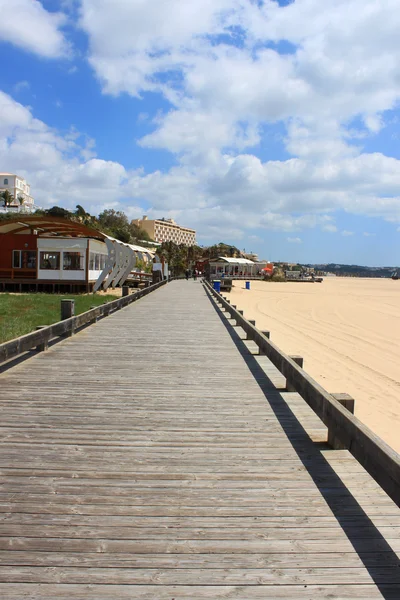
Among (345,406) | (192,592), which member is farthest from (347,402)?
(192,592)

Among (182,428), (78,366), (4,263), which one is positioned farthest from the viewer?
(4,263)

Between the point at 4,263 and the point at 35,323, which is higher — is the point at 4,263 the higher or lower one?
the higher one

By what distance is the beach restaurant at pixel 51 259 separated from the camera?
2836 cm

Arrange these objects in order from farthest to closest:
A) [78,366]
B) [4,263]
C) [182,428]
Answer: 1. [4,263]
2. [78,366]
3. [182,428]

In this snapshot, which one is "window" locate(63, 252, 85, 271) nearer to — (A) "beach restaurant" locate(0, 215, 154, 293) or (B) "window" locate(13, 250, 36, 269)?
(A) "beach restaurant" locate(0, 215, 154, 293)

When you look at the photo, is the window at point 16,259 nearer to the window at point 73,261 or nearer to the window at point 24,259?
the window at point 24,259

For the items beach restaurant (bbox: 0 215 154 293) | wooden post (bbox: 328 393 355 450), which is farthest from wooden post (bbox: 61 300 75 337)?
beach restaurant (bbox: 0 215 154 293)

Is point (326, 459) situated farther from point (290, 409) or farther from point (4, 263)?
point (4, 263)

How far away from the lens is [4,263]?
2992cm

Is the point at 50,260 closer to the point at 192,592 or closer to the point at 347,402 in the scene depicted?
the point at 347,402

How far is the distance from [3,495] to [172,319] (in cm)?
1089

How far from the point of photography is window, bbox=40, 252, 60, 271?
29312mm

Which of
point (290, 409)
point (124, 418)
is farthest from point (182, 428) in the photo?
point (290, 409)

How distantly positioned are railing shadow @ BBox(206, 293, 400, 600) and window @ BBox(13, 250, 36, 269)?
89.1 ft
